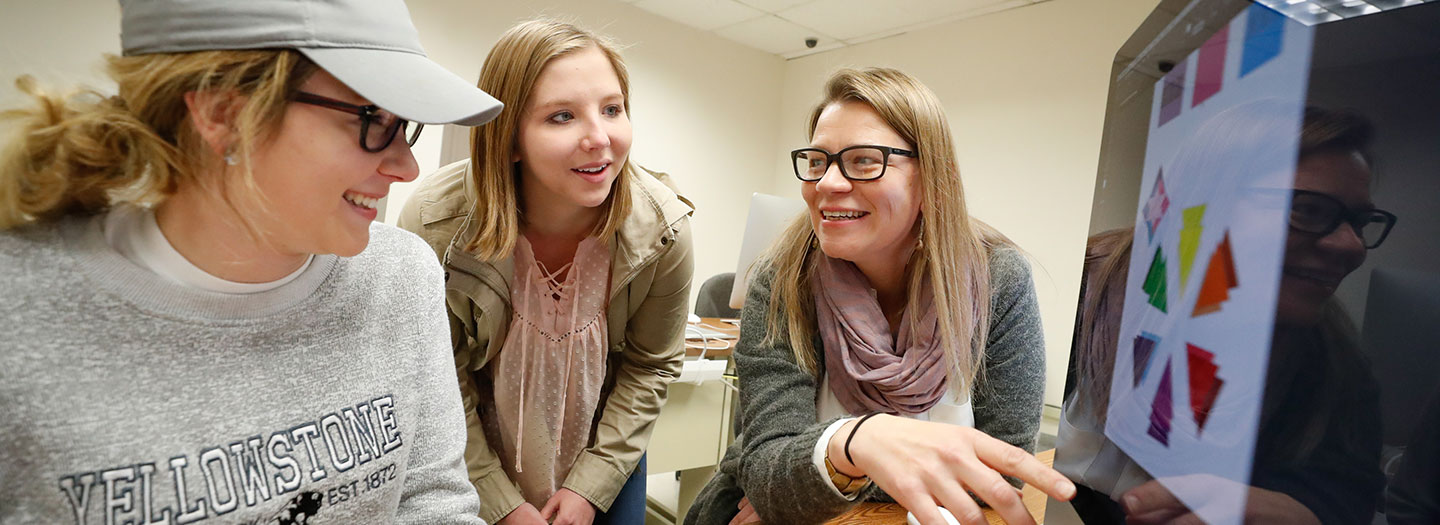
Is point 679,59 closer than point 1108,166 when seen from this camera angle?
No

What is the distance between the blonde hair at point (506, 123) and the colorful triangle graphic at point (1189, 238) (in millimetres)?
997

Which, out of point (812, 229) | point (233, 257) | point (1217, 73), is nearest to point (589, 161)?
point (812, 229)

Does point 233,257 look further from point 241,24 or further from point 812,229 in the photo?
point 812,229

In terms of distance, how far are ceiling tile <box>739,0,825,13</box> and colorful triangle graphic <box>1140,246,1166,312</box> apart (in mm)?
4140

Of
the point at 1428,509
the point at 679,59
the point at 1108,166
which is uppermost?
the point at 679,59

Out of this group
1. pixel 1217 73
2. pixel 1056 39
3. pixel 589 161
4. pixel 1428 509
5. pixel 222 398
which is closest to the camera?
pixel 1428 509

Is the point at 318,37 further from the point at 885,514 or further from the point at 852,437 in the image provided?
the point at 885,514

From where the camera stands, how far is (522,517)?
1365mm

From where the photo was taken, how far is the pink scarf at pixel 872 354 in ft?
3.79

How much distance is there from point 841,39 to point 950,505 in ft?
15.8

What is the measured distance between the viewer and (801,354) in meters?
1.12

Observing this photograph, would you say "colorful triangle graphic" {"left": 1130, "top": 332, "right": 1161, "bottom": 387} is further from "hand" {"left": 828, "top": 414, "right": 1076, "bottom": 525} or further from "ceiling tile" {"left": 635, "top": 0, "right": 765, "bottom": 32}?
"ceiling tile" {"left": 635, "top": 0, "right": 765, "bottom": 32}

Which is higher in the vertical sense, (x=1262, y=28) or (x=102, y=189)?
(x=1262, y=28)

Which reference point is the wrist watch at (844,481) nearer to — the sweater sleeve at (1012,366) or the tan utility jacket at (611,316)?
the sweater sleeve at (1012,366)
